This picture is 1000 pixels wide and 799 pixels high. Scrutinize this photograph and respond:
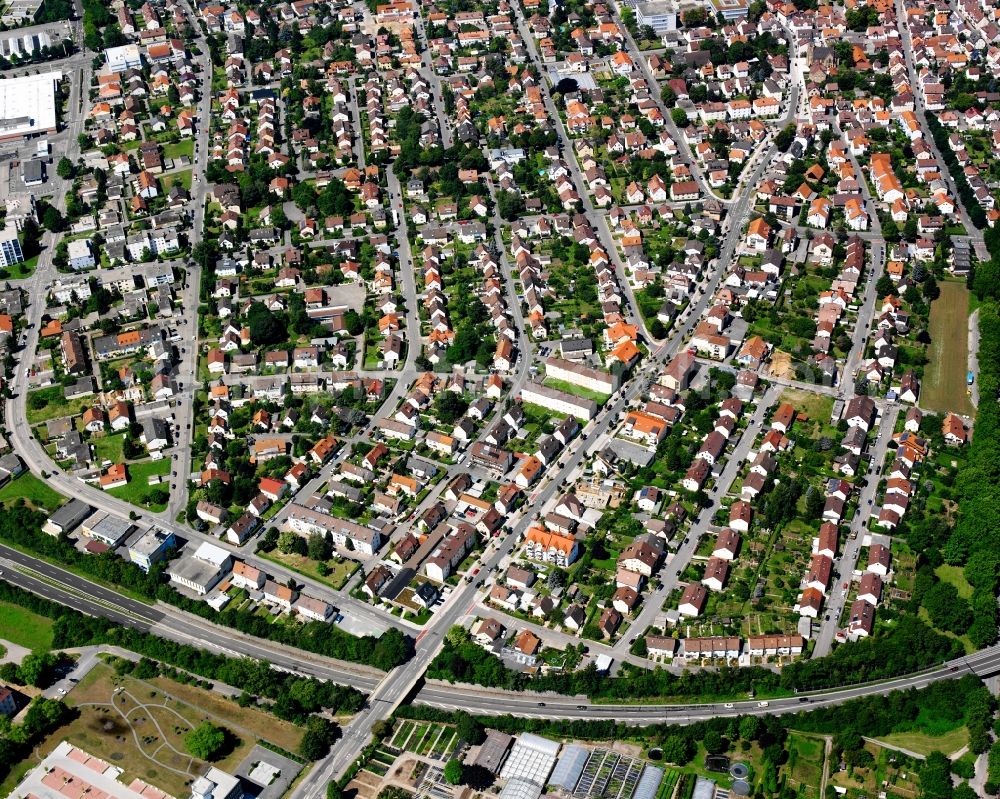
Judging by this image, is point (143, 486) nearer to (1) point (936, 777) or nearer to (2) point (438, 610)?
(2) point (438, 610)

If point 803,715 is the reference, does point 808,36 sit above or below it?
above

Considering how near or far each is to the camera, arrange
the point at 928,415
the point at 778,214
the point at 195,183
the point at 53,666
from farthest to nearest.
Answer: the point at 195,183 < the point at 778,214 < the point at 928,415 < the point at 53,666

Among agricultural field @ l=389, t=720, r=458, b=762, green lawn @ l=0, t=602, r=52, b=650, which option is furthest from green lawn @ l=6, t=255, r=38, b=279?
agricultural field @ l=389, t=720, r=458, b=762

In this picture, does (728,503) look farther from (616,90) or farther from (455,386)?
(616,90)

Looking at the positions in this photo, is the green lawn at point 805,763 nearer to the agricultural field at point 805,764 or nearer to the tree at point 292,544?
the agricultural field at point 805,764

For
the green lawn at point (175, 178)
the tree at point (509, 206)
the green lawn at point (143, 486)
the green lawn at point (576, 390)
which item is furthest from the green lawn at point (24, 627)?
the tree at point (509, 206)

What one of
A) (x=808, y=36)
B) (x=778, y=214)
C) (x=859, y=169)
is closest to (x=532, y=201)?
Answer: (x=778, y=214)

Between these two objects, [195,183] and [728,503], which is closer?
[728,503]
